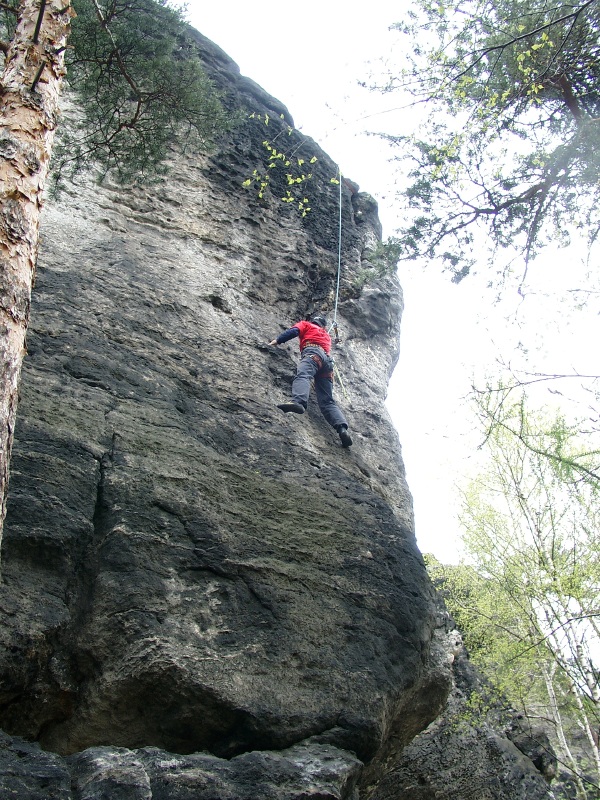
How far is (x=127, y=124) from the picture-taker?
796 centimetres

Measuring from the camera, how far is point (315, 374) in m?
8.79

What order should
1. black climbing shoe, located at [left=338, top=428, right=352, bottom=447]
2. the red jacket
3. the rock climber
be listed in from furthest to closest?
the red jacket < black climbing shoe, located at [left=338, top=428, right=352, bottom=447] < the rock climber

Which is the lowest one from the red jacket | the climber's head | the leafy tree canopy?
the red jacket

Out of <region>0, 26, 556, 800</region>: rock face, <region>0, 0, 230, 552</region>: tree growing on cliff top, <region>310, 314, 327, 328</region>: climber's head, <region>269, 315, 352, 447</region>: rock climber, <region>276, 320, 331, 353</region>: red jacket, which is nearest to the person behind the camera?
<region>0, 0, 230, 552</region>: tree growing on cliff top

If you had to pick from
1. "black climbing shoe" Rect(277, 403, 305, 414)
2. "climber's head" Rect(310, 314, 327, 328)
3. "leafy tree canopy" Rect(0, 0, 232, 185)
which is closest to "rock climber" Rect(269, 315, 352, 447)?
"black climbing shoe" Rect(277, 403, 305, 414)

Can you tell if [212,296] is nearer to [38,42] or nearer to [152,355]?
[152,355]

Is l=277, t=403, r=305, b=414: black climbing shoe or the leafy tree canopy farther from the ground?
the leafy tree canopy

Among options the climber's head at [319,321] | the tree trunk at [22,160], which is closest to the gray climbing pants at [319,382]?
the climber's head at [319,321]

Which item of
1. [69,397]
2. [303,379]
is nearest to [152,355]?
[69,397]

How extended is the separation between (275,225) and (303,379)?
3017 millimetres

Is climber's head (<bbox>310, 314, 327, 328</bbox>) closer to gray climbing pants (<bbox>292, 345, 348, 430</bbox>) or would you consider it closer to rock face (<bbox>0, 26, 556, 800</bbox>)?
rock face (<bbox>0, 26, 556, 800</bbox>)

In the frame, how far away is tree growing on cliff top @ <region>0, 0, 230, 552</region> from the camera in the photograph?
404cm

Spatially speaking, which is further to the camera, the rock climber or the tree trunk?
the rock climber

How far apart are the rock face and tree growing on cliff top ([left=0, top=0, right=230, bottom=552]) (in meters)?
0.88
